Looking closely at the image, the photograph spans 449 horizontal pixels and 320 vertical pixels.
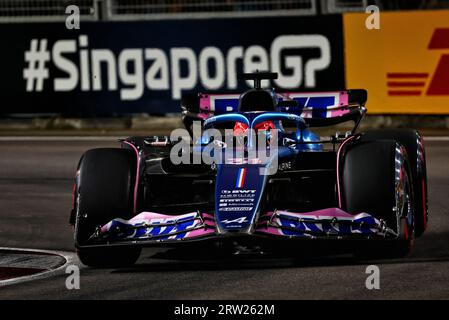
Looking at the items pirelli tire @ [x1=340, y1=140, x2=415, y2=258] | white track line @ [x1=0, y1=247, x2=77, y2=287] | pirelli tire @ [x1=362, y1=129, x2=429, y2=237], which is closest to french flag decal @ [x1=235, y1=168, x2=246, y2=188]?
pirelli tire @ [x1=340, y1=140, x2=415, y2=258]

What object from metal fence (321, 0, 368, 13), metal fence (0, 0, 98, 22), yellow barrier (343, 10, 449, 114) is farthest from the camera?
metal fence (0, 0, 98, 22)

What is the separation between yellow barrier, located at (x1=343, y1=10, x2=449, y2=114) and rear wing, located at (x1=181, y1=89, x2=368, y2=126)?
27.6 ft

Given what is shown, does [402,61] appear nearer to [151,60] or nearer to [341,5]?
[341,5]

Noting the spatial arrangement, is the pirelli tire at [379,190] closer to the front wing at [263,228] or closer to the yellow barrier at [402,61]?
the front wing at [263,228]

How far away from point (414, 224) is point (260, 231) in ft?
6.27

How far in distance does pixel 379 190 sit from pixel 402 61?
10881 mm

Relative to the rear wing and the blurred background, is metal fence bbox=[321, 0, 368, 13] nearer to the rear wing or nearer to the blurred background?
the blurred background

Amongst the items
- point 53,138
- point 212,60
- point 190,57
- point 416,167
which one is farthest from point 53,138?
point 416,167

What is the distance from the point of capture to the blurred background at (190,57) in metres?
19.6

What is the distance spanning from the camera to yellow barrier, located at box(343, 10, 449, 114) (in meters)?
19.4

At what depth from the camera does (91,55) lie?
67.9ft
